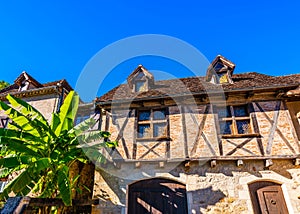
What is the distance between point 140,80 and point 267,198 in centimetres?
648

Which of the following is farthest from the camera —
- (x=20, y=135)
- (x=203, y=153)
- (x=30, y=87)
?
(x=30, y=87)

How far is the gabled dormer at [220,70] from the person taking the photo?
9133 mm

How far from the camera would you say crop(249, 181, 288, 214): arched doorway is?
19.9ft

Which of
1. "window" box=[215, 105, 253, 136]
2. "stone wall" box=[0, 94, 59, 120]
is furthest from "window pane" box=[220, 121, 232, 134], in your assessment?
"stone wall" box=[0, 94, 59, 120]

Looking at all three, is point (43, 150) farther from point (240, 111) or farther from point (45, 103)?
point (240, 111)

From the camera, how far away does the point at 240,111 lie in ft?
25.0

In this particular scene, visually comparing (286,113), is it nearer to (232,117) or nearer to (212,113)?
(232,117)

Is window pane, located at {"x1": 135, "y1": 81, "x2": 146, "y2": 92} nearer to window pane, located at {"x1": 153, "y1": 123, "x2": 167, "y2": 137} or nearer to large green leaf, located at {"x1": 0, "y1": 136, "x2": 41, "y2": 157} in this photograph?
window pane, located at {"x1": 153, "y1": 123, "x2": 167, "y2": 137}

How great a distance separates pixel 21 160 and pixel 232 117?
259 inches

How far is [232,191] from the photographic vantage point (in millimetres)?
6230

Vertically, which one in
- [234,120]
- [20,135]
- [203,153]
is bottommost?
[203,153]

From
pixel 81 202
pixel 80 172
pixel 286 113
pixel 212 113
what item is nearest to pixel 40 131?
pixel 81 202

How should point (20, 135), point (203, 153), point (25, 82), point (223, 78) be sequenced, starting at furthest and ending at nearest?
point (25, 82)
point (223, 78)
point (203, 153)
point (20, 135)

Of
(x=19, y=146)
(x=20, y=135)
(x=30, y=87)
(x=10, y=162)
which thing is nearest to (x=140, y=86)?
(x=20, y=135)
